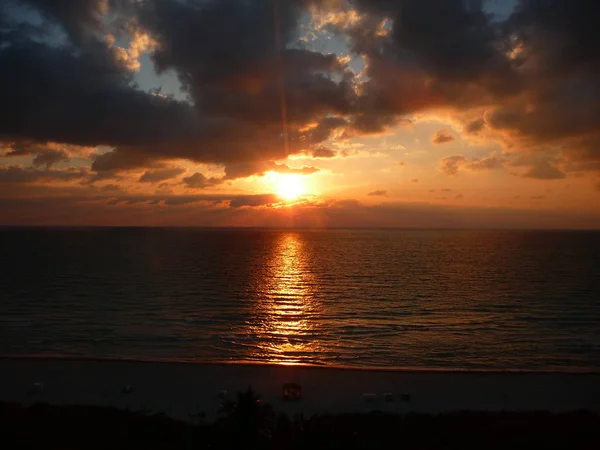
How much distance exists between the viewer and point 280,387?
2506cm

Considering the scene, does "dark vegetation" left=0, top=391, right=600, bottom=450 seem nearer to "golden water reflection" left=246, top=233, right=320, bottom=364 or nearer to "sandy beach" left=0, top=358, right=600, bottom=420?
"sandy beach" left=0, top=358, right=600, bottom=420

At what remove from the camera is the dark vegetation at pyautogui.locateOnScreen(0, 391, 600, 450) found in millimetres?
16797

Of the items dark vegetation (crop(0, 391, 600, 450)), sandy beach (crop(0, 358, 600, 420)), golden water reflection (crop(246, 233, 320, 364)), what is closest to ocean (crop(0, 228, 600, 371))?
golden water reflection (crop(246, 233, 320, 364))

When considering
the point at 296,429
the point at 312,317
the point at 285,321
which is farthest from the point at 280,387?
the point at 312,317

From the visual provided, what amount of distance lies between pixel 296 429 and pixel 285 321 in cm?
2586

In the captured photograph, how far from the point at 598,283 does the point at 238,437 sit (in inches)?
2816

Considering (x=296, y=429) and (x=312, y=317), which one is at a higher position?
(x=296, y=429)

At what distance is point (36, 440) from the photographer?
58.7 feet

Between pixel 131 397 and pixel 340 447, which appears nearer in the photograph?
pixel 340 447

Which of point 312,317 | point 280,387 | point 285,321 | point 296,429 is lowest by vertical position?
point 285,321

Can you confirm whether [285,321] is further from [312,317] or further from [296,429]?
[296,429]

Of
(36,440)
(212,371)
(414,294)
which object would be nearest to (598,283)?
(414,294)

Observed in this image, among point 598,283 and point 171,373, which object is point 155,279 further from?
point 598,283

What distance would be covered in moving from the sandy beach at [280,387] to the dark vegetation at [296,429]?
1865mm
